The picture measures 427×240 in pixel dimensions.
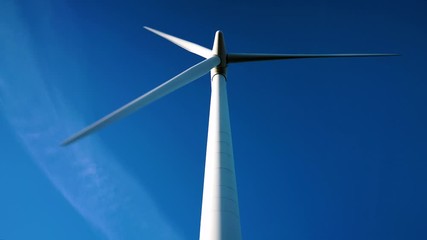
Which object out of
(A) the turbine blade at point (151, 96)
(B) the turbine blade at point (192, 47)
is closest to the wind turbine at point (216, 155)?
(A) the turbine blade at point (151, 96)

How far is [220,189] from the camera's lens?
12758 millimetres

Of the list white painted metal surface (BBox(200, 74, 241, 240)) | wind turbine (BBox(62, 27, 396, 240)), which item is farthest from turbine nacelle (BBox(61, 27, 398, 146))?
white painted metal surface (BBox(200, 74, 241, 240))

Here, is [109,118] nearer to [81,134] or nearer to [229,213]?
[81,134]

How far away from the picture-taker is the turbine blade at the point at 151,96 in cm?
1313

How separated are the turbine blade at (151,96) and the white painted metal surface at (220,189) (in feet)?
7.57

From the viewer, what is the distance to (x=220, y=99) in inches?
696

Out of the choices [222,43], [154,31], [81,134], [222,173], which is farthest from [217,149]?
[154,31]

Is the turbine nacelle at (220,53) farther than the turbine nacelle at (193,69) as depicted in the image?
Yes

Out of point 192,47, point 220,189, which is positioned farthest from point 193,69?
point 220,189

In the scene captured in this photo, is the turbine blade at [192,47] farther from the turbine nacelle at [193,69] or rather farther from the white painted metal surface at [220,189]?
the white painted metal surface at [220,189]

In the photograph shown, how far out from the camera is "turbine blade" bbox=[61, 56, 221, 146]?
1313 cm

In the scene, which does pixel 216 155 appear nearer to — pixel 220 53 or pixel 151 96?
pixel 151 96

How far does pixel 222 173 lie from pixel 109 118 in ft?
14.7

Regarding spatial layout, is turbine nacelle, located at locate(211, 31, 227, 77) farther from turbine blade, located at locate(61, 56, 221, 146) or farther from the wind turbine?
turbine blade, located at locate(61, 56, 221, 146)
